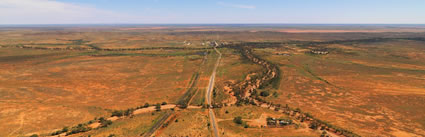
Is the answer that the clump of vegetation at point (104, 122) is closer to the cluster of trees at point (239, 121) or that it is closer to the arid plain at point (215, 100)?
the arid plain at point (215, 100)

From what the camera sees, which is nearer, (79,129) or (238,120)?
(79,129)

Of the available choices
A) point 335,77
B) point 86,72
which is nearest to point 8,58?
point 86,72

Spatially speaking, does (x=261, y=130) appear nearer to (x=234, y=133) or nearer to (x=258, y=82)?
(x=234, y=133)

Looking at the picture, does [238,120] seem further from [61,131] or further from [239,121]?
[61,131]

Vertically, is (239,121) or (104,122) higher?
(239,121)

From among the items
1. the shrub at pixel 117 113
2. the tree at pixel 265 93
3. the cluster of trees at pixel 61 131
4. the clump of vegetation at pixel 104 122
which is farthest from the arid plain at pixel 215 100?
the tree at pixel 265 93

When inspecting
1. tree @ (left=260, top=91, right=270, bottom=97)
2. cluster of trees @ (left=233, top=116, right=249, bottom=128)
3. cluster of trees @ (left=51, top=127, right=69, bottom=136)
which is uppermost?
tree @ (left=260, top=91, right=270, bottom=97)

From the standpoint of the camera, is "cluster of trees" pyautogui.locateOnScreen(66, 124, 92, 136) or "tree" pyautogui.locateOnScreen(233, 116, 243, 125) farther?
"tree" pyautogui.locateOnScreen(233, 116, 243, 125)

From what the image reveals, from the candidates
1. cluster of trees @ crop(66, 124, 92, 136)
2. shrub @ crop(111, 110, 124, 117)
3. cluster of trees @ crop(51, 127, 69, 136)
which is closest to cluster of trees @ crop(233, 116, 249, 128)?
shrub @ crop(111, 110, 124, 117)

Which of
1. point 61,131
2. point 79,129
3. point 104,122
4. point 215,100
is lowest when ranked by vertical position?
point 61,131

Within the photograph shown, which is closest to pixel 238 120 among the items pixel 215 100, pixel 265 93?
pixel 215 100

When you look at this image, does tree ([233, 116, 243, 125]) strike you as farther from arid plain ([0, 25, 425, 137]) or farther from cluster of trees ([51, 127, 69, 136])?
cluster of trees ([51, 127, 69, 136])
